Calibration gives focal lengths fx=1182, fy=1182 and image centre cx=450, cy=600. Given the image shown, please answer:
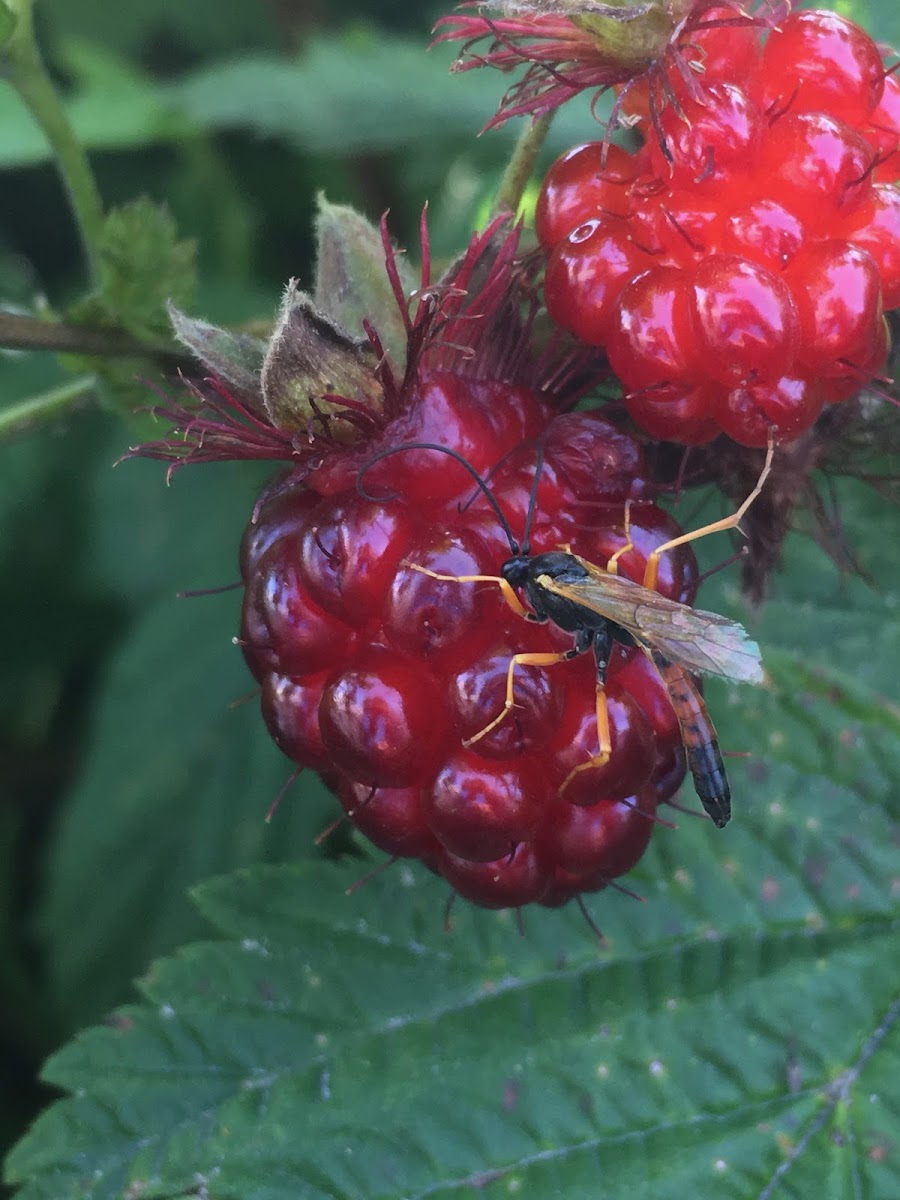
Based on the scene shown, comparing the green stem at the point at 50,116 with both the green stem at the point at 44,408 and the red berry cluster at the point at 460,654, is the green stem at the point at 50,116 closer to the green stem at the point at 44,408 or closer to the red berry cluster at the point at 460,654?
the green stem at the point at 44,408

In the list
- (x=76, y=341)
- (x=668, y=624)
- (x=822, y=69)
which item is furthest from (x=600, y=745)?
(x=76, y=341)

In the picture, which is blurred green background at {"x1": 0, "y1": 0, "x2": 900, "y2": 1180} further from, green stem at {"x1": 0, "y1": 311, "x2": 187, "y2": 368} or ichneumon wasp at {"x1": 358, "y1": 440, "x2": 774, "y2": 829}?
ichneumon wasp at {"x1": 358, "y1": 440, "x2": 774, "y2": 829}

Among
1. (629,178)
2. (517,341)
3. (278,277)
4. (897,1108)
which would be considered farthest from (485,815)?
(278,277)

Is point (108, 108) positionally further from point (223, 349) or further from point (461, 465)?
point (461, 465)

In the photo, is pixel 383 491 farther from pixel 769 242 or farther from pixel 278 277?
pixel 278 277

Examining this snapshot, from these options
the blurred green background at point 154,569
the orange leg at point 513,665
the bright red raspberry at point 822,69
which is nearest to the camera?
the orange leg at point 513,665

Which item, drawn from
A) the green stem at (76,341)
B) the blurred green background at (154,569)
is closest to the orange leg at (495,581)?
the green stem at (76,341)

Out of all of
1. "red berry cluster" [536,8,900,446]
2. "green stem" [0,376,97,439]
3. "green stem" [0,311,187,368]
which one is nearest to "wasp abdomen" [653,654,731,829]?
"red berry cluster" [536,8,900,446]

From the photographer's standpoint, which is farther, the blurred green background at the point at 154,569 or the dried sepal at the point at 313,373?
the blurred green background at the point at 154,569
